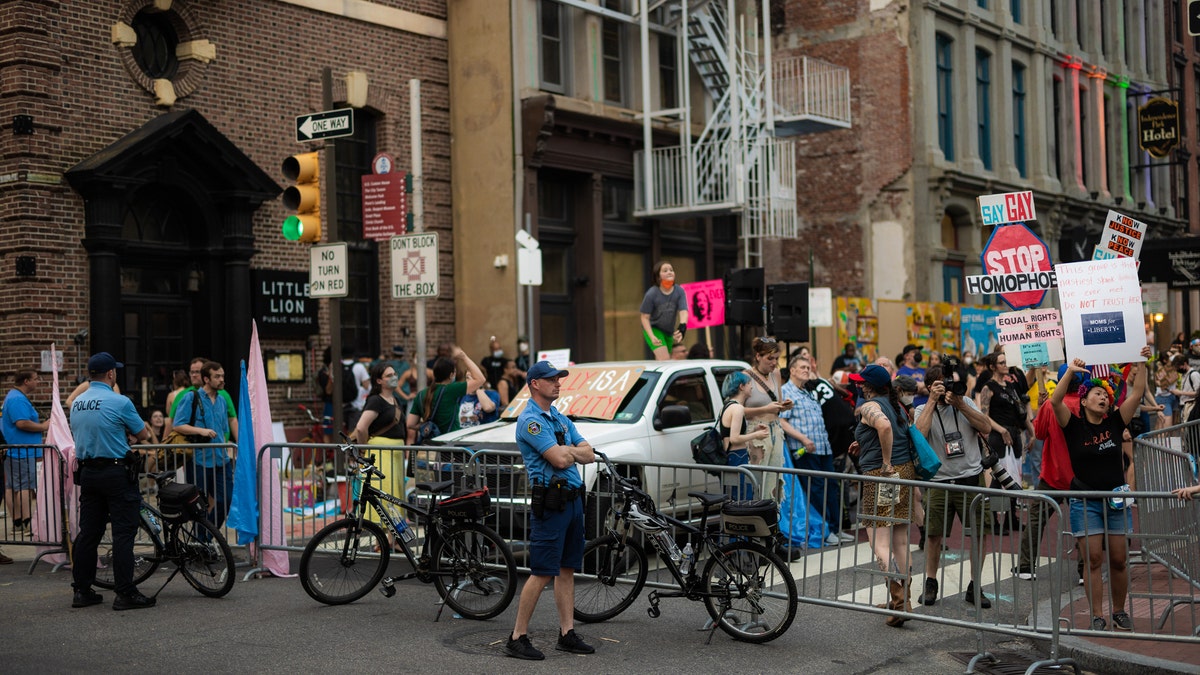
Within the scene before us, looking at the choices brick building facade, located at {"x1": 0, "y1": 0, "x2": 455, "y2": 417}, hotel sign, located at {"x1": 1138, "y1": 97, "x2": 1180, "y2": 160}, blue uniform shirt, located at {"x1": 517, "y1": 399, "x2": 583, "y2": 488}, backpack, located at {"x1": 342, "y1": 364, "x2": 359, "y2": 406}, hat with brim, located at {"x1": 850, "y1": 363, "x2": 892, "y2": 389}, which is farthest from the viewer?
hotel sign, located at {"x1": 1138, "y1": 97, "x2": 1180, "y2": 160}

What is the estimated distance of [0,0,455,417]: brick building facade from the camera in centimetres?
1703

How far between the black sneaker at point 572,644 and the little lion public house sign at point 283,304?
11546 millimetres

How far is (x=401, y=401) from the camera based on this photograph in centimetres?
1712

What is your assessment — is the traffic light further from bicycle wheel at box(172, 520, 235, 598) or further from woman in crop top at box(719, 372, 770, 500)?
woman in crop top at box(719, 372, 770, 500)

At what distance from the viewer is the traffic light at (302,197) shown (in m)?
13.5

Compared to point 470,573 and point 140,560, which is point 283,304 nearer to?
point 140,560

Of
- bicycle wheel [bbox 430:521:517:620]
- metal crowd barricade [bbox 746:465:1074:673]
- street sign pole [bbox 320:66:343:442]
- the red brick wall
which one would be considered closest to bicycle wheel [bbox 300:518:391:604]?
bicycle wheel [bbox 430:521:517:620]

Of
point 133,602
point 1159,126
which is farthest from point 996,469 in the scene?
point 1159,126

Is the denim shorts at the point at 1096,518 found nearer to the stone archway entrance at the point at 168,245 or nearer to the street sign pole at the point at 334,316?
the street sign pole at the point at 334,316

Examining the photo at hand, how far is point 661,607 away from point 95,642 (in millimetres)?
3976

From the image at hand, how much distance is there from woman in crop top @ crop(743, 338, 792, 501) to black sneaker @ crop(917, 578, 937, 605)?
3181 mm

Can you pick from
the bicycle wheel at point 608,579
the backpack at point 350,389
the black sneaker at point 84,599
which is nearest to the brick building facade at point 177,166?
the backpack at point 350,389

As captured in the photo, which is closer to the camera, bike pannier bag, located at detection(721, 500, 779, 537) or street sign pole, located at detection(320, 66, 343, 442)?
bike pannier bag, located at detection(721, 500, 779, 537)

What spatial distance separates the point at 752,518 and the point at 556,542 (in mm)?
1294
